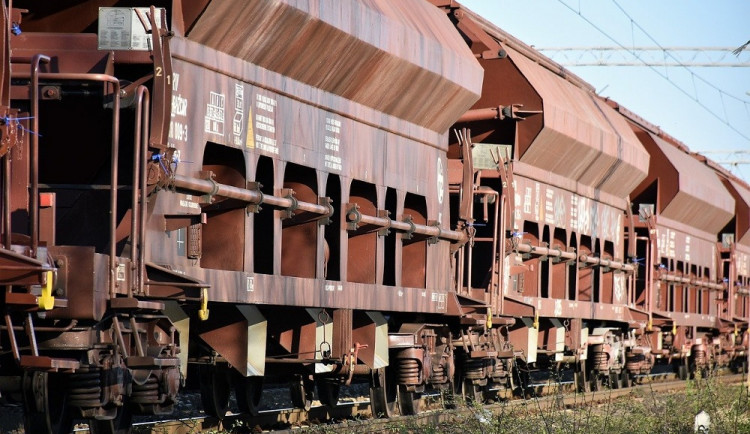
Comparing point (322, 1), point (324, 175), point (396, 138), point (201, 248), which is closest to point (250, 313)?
point (201, 248)

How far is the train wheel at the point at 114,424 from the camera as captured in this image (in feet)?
35.0

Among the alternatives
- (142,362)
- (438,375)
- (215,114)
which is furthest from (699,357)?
(142,362)

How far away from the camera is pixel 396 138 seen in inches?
627

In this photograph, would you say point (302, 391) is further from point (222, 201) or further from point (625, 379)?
point (625, 379)

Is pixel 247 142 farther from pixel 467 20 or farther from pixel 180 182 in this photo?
pixel 467 20

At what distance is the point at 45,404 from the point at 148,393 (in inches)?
Answer: 31.0

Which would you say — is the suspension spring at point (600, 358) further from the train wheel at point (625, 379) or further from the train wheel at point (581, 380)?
the train wheel at point (625, 379)

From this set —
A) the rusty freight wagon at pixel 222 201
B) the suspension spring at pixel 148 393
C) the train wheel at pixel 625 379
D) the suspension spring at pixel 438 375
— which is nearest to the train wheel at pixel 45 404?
the rusty freight wagon at pixel 222 201

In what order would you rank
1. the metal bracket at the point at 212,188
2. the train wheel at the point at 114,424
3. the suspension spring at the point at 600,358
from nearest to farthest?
the train wheel at the point at 114,424
the metal bracket at the point at 212,188
the suspension spring at the point at 600,358

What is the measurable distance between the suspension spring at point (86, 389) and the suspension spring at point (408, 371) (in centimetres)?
728

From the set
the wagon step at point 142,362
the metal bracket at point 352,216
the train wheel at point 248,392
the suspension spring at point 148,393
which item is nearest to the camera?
the wagon step at point 142,362

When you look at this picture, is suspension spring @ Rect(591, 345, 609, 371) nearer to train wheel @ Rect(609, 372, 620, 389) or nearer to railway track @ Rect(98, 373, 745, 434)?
train wheel @ Rect(609, 372, 620, 389)

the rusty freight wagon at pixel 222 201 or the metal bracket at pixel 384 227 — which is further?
the metal bracket at pixel 384 227

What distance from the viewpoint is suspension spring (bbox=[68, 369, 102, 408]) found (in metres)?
9.66
